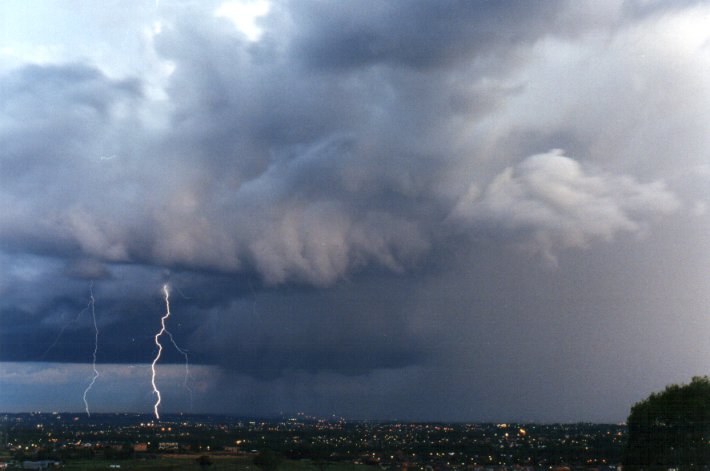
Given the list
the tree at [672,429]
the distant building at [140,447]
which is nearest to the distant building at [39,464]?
the distant building at [140,447]

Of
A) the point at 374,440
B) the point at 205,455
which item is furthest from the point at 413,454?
the point at 205,455

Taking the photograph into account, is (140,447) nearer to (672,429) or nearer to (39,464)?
(39,464)

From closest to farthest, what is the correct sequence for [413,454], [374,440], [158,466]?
[158,466] → [413,454] → [374,440]

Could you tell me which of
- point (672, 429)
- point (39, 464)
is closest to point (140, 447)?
point (39, 464)

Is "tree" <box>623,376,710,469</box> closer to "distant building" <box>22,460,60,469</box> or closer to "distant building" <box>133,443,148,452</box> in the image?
"distant building" <box>133,443,148,452</box>

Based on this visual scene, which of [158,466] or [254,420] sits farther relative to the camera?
[254,420]

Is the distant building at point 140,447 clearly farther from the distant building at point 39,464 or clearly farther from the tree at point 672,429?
the tree at point 672,429

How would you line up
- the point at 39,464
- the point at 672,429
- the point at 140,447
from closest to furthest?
the point at 39,464 → the point at 672,429 → the point at 140,447

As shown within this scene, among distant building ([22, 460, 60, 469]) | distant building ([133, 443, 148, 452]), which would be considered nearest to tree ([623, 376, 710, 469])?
distant building ([133, 443, 148, 452])

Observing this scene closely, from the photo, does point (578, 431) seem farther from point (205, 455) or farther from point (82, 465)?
point (82, 465)
